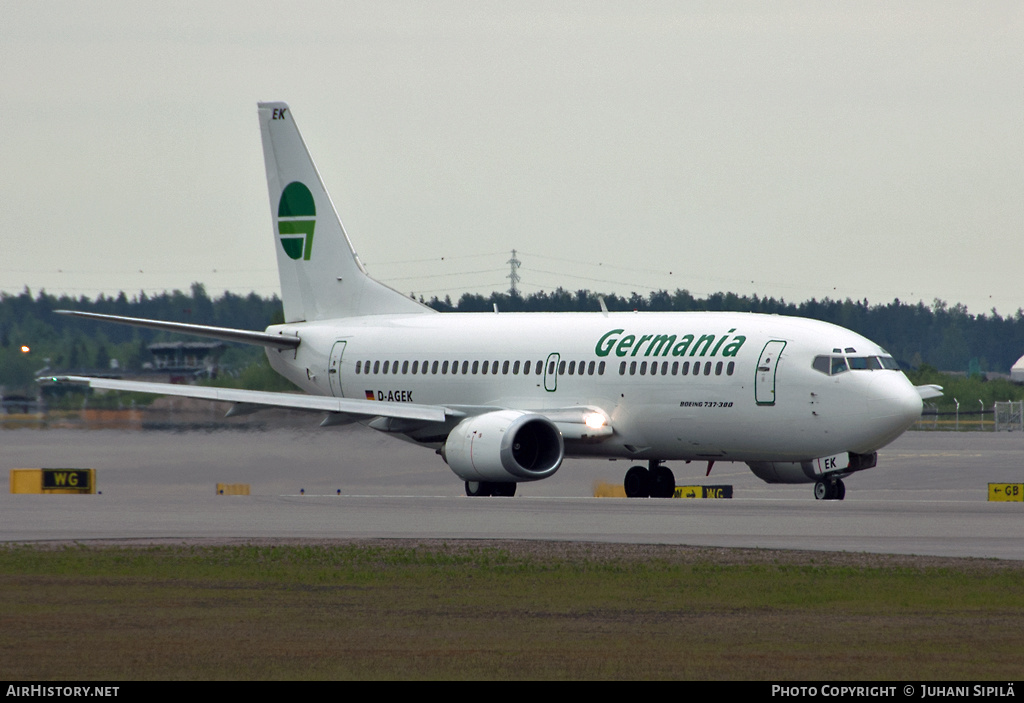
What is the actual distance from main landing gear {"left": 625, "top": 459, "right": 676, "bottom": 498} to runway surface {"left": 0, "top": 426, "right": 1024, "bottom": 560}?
2.07m

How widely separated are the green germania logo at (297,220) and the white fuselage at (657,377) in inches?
135

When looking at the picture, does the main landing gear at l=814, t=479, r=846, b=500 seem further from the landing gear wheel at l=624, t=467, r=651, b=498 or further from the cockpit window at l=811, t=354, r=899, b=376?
the landing gear wheel at l=624, t=467, r=651, b=498

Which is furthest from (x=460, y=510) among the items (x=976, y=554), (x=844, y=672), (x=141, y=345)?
(x=141, y=345)

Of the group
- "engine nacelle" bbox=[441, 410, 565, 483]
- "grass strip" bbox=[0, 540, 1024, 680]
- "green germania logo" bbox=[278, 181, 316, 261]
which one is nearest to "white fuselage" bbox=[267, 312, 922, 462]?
"engine nacelle" bbox=[441, 410, 565, 483]

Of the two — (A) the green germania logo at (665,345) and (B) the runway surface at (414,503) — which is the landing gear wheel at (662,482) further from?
(A) the green germania logo at (665,345)

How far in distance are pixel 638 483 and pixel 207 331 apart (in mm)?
11221

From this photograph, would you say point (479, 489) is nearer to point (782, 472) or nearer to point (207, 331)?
point (782, 472)

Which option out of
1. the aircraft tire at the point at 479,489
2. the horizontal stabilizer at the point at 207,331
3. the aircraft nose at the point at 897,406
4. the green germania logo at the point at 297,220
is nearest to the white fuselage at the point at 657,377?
the aircraft nose at the point at 897,406

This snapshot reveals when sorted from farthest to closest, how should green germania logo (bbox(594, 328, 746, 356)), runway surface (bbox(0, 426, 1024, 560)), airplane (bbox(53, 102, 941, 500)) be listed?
green germania logo (bbox(594, 328, 746, 356)) → airplane (bbox(53, 102, 941, 500)) → runway surface (bbox(0, 426, 1024, 560))

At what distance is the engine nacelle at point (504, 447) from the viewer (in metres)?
37.1

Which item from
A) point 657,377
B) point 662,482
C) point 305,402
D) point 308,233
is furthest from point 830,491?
point 308,233

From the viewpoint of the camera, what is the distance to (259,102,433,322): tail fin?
4750cm

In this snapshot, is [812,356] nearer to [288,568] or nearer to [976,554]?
[976,554]

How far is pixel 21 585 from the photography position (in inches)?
784
